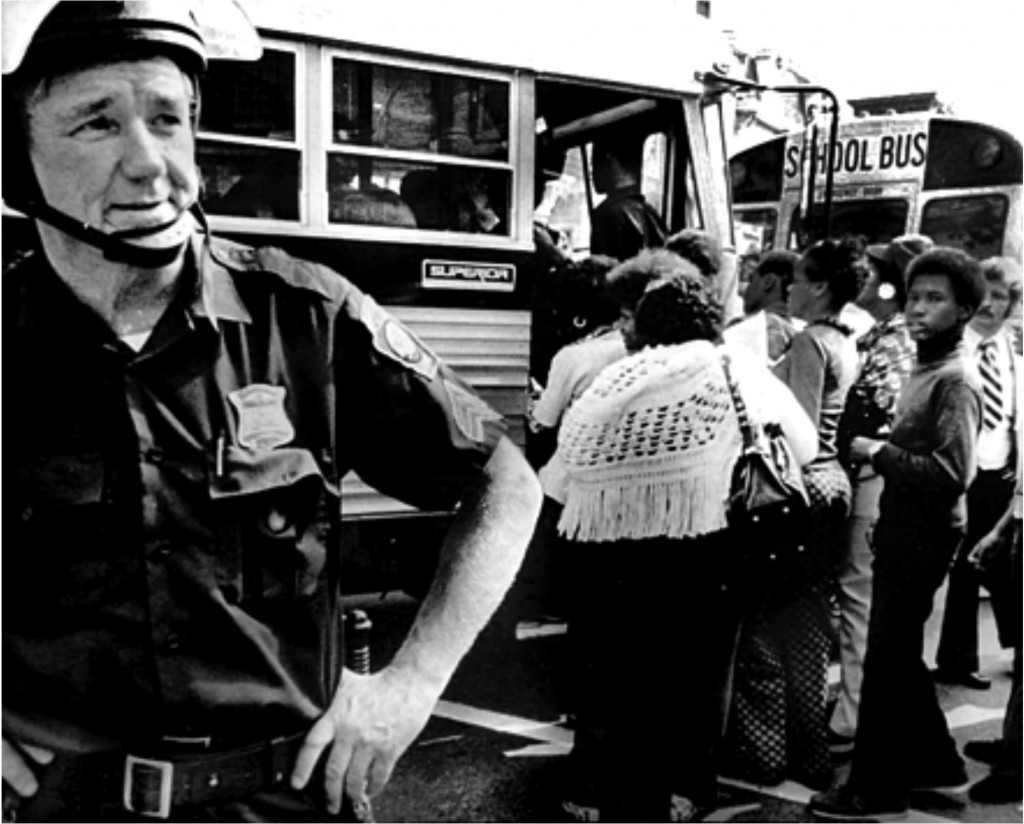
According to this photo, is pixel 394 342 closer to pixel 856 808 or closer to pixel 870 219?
pixel 856 808

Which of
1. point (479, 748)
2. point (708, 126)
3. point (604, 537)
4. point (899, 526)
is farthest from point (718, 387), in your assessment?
point (708, 126)

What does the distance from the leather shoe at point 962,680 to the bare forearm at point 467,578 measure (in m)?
2.54

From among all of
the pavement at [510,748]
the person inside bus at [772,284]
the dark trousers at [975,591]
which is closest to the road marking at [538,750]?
the pavement at [510,748]

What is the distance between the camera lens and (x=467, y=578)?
1.16 meters

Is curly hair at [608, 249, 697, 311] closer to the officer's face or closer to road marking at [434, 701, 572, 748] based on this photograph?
road marking at [434, 701, 572, 748]

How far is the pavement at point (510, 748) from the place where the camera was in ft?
7.61

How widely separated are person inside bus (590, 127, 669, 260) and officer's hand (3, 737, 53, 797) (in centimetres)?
254

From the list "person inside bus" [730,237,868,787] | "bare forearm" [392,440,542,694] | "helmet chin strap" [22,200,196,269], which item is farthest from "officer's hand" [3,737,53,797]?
"person inside bus" [730,237,868,787]

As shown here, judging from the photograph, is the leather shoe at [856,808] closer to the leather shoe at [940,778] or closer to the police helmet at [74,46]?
the leather shoe at [940,778]

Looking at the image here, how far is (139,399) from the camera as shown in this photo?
3.44 feet

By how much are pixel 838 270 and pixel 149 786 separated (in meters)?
2.03

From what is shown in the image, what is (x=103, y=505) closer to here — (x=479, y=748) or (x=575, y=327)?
(x=479, y=748)

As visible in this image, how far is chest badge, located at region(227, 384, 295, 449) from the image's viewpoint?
3.56 feet

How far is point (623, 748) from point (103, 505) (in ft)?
4.42
